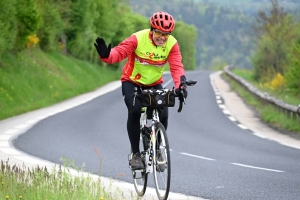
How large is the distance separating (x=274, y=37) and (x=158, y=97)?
159 ft

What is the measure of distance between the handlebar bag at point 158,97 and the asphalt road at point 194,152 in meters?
1.04

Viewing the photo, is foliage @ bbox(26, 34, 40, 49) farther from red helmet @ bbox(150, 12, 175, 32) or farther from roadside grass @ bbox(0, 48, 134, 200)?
red helmet @ bbox(150, 12, 175, 32)

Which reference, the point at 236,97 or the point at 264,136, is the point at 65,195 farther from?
the point at 236,97

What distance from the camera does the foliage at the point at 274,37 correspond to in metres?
54.8

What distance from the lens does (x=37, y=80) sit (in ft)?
104

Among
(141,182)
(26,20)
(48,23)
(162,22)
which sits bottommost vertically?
(48,23)

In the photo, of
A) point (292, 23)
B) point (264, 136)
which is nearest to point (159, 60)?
point (264, 136)

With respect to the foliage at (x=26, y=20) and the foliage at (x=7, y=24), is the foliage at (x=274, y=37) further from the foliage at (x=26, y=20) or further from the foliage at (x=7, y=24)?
the foliage at (x=7, y=24)

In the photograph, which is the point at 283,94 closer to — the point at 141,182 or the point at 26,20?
the point at 26,20

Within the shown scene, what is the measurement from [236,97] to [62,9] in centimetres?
1495

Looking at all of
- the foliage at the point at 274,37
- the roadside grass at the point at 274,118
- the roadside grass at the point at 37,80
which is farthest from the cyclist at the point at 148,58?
the foliage at the point at 274,37

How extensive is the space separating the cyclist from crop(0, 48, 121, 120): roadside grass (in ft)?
44.7

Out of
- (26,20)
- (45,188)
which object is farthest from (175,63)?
(26,20)

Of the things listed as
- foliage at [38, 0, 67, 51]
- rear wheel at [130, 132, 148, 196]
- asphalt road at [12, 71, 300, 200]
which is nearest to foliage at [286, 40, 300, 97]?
asphalt road at [12, 71, 300, 200]
